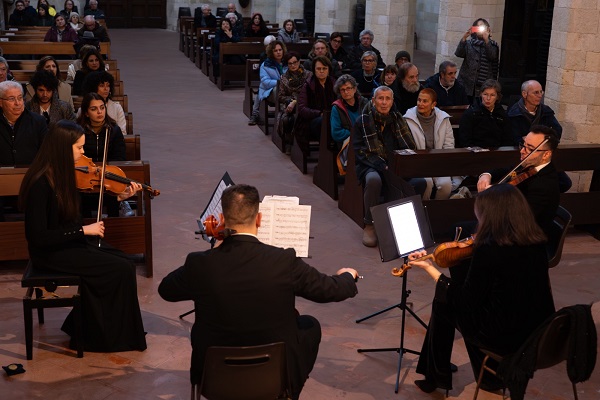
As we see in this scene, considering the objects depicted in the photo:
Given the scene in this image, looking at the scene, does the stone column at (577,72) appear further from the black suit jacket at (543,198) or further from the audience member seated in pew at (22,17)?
the audience member seated in pew at (22,17)

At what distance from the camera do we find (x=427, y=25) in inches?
812

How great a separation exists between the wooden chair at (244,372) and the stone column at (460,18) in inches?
336

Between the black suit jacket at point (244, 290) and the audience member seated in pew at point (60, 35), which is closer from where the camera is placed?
the black suit jacket at point (244, 290)

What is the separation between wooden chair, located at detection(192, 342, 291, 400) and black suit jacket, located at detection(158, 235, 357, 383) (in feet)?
0.31

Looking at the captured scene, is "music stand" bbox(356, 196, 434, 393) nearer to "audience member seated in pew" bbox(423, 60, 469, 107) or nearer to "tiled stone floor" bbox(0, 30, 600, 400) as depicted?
"tiled stone floor" bbox(0, 30, 600, 400)

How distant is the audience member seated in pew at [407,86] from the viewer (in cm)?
830

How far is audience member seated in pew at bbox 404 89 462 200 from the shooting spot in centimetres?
706

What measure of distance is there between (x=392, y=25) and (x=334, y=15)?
3.23 meters

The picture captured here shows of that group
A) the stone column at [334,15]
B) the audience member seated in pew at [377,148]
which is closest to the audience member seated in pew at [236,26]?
the stone column at [334,15]

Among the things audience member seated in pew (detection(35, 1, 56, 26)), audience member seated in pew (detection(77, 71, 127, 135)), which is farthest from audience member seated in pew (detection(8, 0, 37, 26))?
audience member seated in pew (detection(77, 71, 127, 135))

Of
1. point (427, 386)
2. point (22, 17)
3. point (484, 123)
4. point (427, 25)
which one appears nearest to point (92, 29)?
point (22, 17)

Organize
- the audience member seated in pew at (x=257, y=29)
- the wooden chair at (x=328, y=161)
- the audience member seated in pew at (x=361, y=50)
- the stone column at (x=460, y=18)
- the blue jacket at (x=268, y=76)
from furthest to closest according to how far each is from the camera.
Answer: the audience member seated in pew at (x=257, y=29) < the audience member seated in pew at (x=361, y=50) < the stone column at (x=460, y=18) < the blue jacket at (x=268, y=76) < the wooden chair at (x=328, y=161)

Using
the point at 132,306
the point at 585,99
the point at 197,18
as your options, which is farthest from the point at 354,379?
the point at 197,18

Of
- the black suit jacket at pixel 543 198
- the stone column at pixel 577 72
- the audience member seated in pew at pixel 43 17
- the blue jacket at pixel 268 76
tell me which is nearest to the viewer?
the black suit jacket at pixel 543 198
